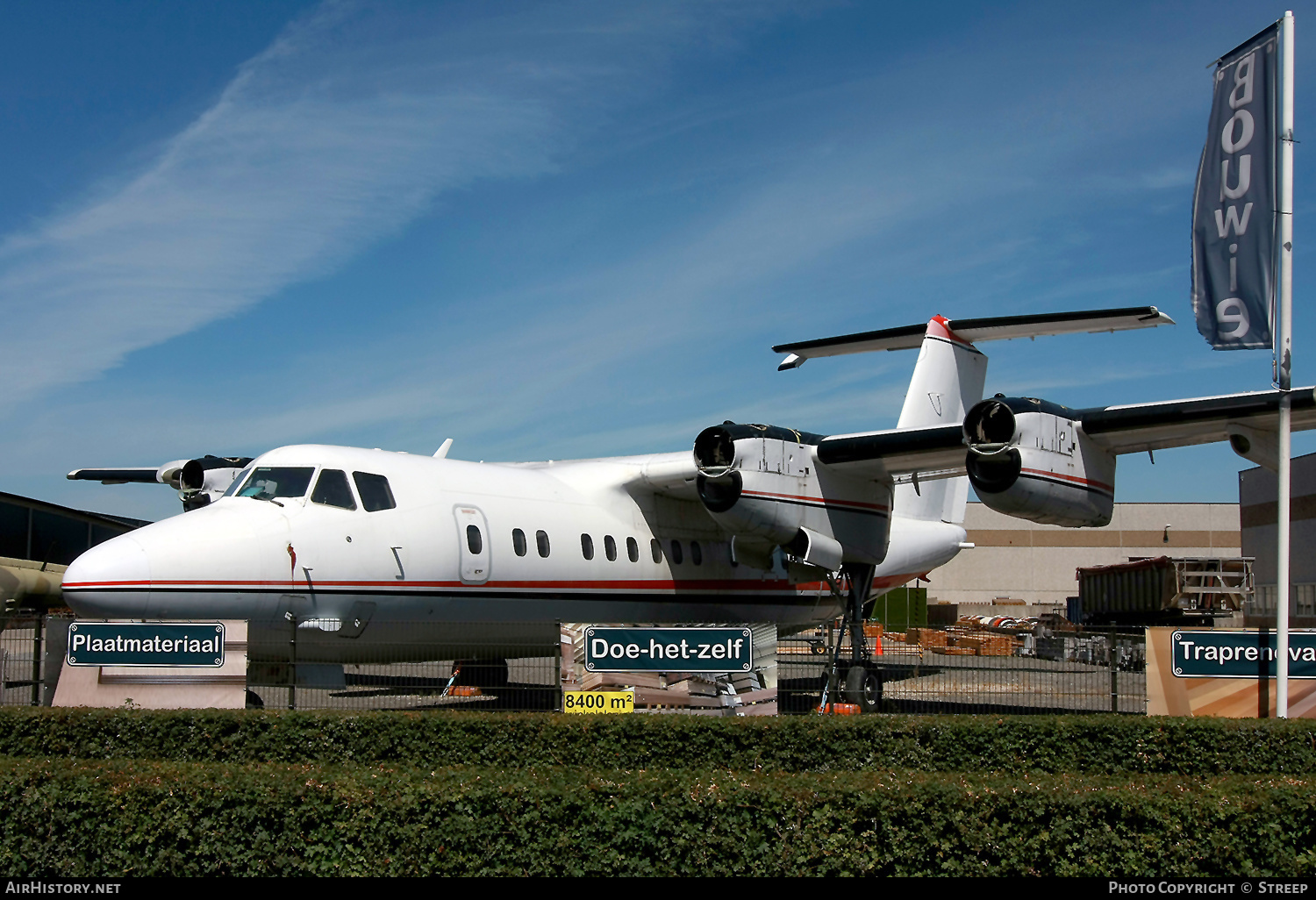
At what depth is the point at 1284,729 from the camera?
30.5 feet

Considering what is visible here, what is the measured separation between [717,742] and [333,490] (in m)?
5.97

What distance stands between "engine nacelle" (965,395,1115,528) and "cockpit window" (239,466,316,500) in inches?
318

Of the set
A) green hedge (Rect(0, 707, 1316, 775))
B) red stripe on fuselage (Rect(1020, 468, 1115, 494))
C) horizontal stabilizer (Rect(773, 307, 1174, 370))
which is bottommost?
green hedge (Rect(0, 707, 1316, 775))

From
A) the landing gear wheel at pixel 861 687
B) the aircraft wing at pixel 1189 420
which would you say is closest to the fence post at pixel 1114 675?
the aircraft wing at pixel 1189 420

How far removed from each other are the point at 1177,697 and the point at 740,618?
8.01 m

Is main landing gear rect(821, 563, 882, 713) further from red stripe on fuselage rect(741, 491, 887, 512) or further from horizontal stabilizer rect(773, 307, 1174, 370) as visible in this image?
horizontal stabilizer rect(773, 307, 1174, 370)

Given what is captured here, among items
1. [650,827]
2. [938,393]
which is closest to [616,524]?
[938,393]

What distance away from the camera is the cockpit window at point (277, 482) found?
12.8 meters

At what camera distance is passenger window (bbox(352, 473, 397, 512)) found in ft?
43.0

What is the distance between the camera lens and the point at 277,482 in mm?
12867

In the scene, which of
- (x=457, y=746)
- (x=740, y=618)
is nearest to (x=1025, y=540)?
(x=740, y=618)

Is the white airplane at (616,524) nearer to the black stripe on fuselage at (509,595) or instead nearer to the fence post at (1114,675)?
the black stripe on fuselage at (509,595)

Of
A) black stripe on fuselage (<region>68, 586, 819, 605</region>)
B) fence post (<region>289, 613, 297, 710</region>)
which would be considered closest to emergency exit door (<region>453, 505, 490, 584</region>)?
black stripe on fuselage (<region>68, 586, 819, 605</region>)

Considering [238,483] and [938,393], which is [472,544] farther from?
[938,393]
